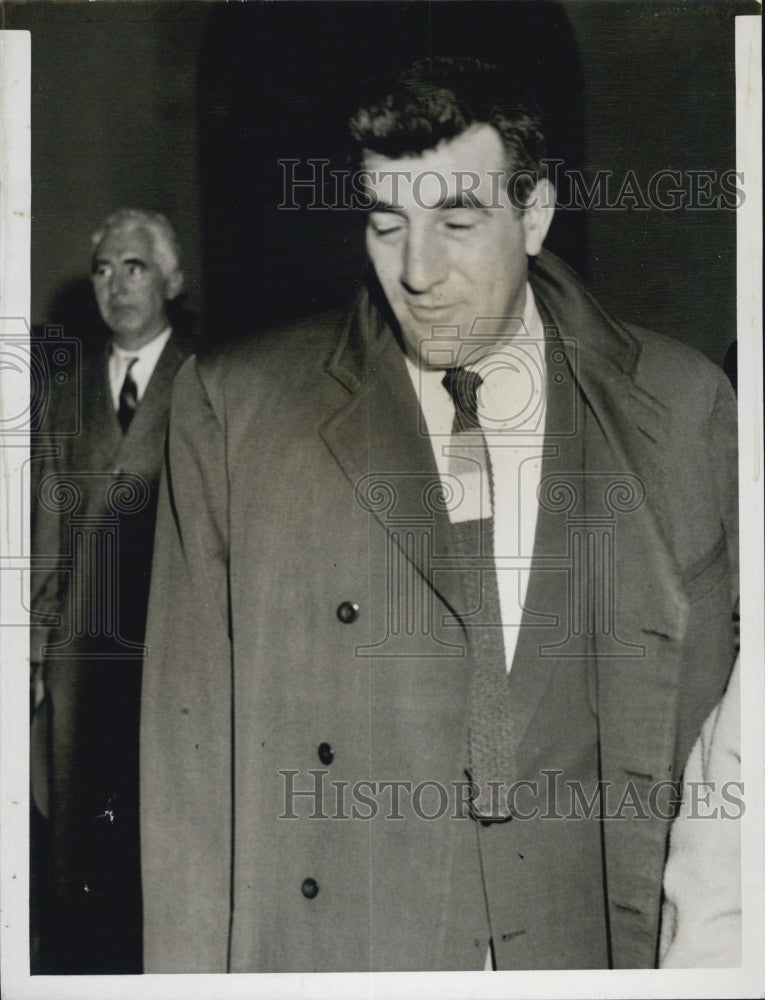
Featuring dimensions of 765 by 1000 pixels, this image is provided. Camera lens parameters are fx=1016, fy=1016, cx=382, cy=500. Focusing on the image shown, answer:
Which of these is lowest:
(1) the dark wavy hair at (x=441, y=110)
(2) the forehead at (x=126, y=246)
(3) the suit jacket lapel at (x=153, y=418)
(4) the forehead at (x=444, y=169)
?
(3) the suit jacket lapel at (x=153, y=418)

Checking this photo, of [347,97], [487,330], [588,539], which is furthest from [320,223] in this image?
[588,539]

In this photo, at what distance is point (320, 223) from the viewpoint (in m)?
3.05

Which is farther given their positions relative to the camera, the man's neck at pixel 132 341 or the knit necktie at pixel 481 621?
the man's neck at pixel 132 341

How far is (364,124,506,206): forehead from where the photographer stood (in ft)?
9.91

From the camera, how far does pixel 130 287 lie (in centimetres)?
308

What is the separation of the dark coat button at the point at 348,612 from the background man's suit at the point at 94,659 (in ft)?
1.94

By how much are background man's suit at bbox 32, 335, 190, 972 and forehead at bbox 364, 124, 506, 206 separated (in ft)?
2.57

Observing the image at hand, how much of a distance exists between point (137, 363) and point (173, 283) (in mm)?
264

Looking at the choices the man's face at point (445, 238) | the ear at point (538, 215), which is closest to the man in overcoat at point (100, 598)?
the man's face at point (445, 238)

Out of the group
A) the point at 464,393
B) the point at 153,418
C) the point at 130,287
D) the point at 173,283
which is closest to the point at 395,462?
the point at 464,393

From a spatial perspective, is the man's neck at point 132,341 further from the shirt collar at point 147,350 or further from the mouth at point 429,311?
the mouth at point 429,311

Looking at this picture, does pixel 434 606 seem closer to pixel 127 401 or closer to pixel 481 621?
pixel 481 621

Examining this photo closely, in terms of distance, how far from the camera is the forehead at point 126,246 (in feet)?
10.1

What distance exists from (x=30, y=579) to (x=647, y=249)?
2134mm
